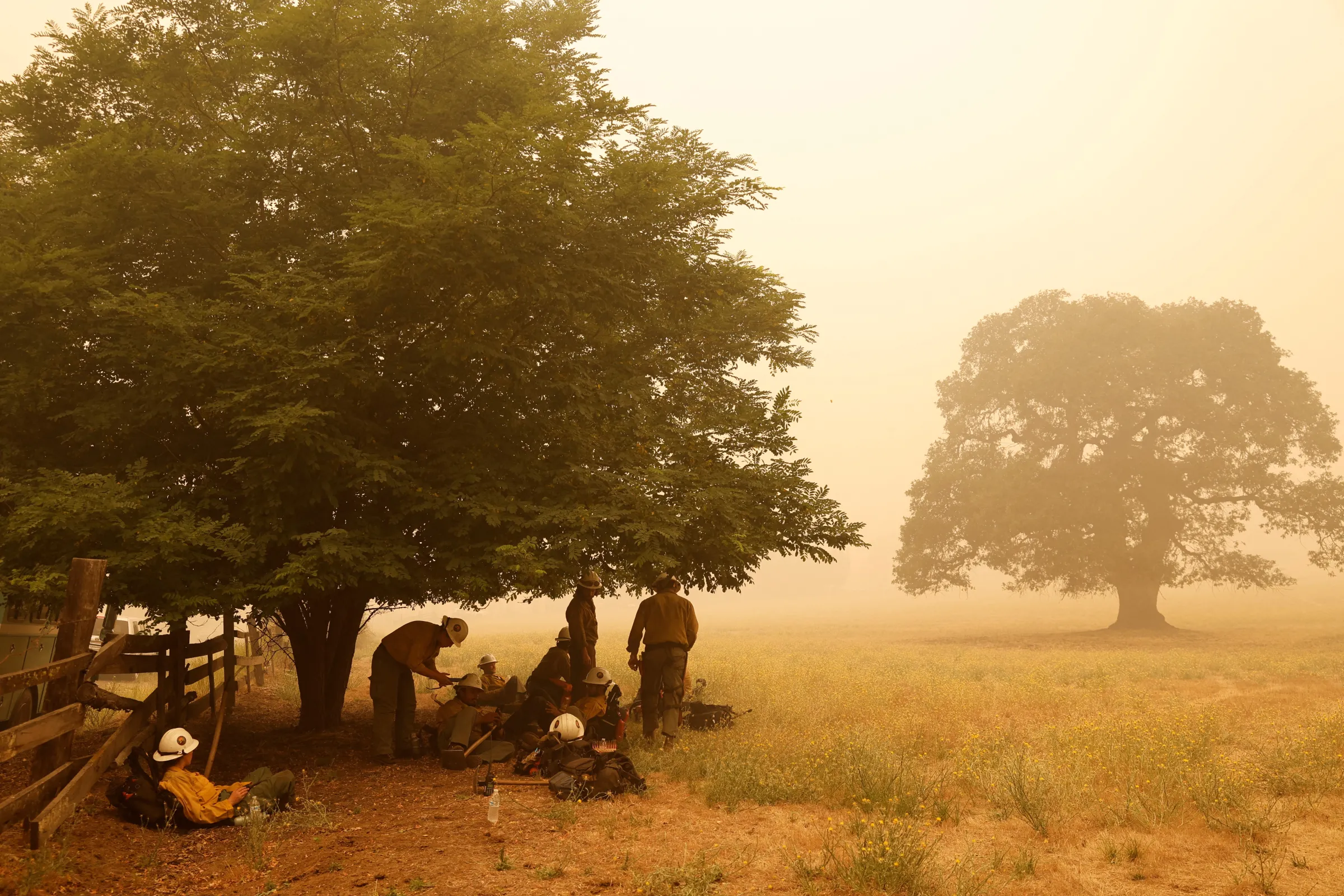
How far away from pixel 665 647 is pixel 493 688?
2938mm

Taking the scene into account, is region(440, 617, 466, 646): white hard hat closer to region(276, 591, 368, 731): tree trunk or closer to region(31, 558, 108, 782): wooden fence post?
region(276, 591, 368, 731): tree trunk

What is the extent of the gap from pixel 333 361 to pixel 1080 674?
17.1m

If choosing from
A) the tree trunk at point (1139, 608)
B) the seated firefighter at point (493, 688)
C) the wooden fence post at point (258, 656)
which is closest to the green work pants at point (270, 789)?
the seated firefighter at point (493, 688)

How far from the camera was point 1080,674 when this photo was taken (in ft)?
60.7

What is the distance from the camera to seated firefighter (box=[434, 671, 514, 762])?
10516 millimetres

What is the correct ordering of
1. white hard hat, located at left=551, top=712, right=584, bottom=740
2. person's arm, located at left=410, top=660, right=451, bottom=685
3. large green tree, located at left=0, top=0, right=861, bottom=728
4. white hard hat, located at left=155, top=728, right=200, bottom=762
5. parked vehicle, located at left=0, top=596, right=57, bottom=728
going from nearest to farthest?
white hard hat, located at left=155, top=728, right=200, bottom=762, large green tree, located at left=0, top=0, right=861, bottom=728, white hard hat, located at left=551, top=712, right=584, bottom=740, person's arm, located at left=410, top=660, right=451, bottom=685, parked vehicle, located at left=0, top=596, right=57, bottom=728

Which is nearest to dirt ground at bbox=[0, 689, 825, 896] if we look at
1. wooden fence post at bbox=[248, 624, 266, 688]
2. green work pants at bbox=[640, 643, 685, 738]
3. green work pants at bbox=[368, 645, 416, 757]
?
green work pants at bbox=[368, 645, 416, 757]

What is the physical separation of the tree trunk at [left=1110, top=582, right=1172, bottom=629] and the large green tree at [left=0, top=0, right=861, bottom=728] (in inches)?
1178

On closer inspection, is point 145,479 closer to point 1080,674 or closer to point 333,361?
point 333,361

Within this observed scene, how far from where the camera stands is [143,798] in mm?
7719

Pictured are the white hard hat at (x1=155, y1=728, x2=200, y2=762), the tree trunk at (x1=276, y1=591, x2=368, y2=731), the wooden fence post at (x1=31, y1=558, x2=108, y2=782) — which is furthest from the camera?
the tree trunk at (x1=276, y1=591, x2=368, y2=731)

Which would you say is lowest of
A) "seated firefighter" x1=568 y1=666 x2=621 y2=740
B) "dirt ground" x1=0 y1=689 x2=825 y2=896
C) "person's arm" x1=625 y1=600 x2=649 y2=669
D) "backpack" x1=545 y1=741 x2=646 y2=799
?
"dirt ground" x1=0 y1=689 x2=825 y2=896

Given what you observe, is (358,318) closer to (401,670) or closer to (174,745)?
(401,670)

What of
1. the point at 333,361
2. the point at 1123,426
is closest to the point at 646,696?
the point at 333,361
